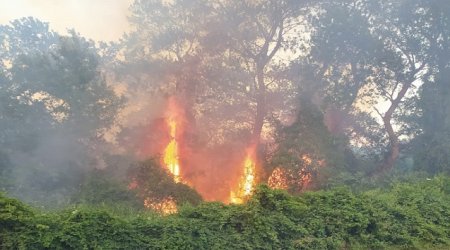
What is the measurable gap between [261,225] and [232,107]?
19.0 m

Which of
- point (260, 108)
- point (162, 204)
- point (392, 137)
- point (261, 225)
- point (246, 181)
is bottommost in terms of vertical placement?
point (261, 225)

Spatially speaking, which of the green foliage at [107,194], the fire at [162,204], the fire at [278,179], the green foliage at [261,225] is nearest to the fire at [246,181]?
the fire at [278,179]

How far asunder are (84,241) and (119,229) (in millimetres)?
831

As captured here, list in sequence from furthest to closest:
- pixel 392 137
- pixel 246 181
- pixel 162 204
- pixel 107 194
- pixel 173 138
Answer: pixel 392 137 → pixel 173 138 → pixel 246 181 → pixel 107 194 → pixel 162 204

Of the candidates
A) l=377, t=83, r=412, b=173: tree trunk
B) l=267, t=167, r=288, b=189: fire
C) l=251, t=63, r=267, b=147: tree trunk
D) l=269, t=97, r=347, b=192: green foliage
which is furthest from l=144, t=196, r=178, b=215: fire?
l=377, t=83, r=412, b=173: tree trunk

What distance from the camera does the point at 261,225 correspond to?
1130 centimetres

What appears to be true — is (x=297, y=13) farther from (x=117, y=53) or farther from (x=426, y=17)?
(x=117, y=53)

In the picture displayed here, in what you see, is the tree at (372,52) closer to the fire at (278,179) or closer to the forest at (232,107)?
the forest at (232,107)

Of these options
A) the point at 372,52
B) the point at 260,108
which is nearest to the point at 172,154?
the point at 260,108

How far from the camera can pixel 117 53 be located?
119ft

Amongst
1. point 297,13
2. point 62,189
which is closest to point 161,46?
point 297,13

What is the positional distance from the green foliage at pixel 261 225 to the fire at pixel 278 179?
6888 mm

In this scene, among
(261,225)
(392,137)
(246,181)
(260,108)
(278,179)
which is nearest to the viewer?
(261,225)

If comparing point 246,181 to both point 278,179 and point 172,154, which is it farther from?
point 172,154
